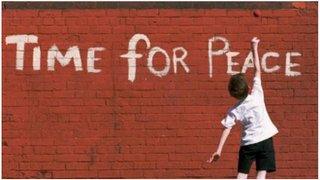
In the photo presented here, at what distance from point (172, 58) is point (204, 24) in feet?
1.66

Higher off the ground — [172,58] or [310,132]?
[172,58]

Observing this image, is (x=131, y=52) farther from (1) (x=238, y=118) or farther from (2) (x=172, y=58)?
(1) (x=238, y=118)

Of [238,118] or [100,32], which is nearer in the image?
[238,118]

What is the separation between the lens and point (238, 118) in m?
7.18

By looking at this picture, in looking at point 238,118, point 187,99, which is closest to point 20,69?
point 187,99

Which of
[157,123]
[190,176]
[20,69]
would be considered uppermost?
[20,69]

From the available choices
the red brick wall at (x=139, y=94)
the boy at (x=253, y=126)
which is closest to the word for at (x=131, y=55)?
the red brick wall at (x=139, y=94)

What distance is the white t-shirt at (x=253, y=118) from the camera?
712 centimetres

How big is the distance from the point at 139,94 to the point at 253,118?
6.70ft

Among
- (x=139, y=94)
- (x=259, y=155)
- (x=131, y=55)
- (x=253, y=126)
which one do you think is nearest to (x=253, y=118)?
(x=253, y=126)

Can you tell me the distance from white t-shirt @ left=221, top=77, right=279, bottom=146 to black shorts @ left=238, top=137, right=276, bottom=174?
0.05m

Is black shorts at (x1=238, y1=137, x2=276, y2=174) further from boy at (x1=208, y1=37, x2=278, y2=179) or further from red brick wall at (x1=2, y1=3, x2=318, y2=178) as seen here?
red brick wall at (x1=2, y1=3, x2=318, y2=178)

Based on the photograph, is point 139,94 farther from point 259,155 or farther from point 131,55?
point 259,155

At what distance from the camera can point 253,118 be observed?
280 inches
